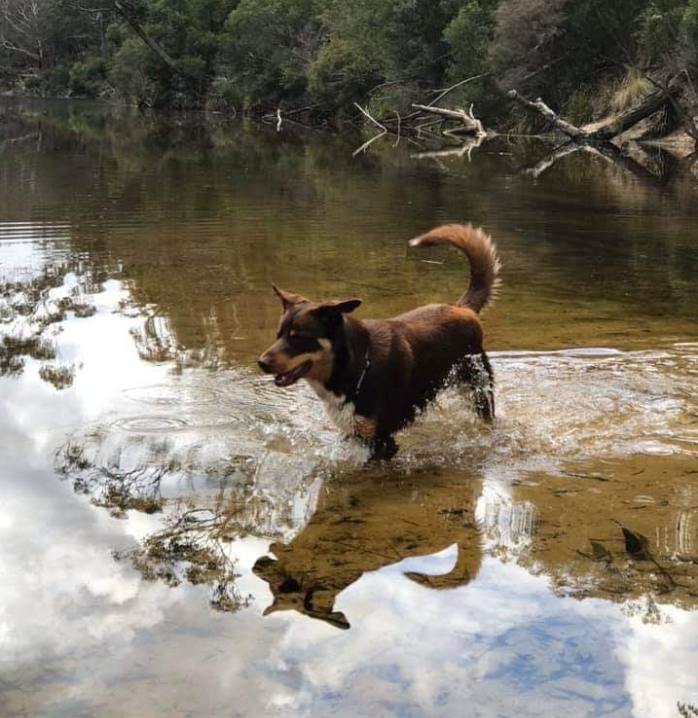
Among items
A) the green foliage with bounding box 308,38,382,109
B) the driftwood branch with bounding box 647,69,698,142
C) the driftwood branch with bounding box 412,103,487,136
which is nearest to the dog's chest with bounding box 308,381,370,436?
the driftwood branch with bounding box 647,69,698,142

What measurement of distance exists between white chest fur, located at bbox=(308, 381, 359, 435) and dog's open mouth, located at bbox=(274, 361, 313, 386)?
0.75 feet

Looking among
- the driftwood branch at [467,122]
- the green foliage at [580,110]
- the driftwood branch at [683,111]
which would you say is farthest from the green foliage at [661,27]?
the driftwood branch at [467,122]

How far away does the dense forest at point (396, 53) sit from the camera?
3822 cm

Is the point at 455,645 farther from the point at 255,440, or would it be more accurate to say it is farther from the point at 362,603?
the point at 255,440

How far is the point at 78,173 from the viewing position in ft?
76.0

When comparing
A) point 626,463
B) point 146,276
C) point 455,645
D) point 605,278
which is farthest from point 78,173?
point 455,645

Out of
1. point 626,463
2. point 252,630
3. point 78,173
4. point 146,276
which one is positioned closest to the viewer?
point 252,630

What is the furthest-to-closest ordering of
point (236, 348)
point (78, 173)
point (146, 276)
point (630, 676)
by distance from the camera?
point (78, 173)
point (146, 276)
point (236, 348)
point (630, 676)

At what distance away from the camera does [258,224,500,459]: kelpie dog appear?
555cm

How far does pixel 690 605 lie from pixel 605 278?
8.17 metres

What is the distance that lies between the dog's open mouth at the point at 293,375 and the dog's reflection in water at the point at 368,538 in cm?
78

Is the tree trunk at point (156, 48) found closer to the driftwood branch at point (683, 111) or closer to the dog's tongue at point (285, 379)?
the driftwood branch at point (683, 111)

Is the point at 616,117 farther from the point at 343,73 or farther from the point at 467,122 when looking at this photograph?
the point at 343,73

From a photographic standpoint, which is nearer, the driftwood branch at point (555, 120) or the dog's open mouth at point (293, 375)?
the dog's open mouth at point (293, 375)
